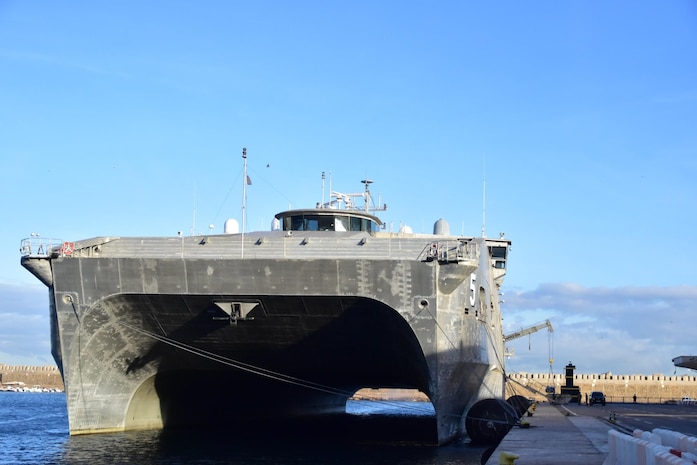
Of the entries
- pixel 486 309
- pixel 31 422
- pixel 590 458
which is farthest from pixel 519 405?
pixel 31 422

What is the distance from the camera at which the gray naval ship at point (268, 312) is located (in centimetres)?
2569

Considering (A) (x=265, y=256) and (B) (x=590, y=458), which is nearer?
(B) (x=590, y=458)

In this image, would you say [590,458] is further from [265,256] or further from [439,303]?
[265,256]

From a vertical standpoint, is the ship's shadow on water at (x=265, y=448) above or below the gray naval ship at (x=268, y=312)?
below

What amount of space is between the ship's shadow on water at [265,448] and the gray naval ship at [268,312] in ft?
4.51

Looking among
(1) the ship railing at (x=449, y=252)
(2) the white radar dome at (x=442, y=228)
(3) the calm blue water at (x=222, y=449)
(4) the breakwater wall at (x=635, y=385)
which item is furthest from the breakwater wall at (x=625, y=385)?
(1) the ship railing at (x=449, y=252)

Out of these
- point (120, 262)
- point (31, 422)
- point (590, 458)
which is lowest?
point (31, 422)

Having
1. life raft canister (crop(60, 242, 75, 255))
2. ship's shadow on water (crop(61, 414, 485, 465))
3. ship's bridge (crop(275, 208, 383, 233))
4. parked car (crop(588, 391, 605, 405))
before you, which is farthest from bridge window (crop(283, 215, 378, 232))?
parked car (crop(588, 391, 605, 405))

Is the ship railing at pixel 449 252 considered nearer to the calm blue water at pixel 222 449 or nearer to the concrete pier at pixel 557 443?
the concrete pier at pixel 557 443

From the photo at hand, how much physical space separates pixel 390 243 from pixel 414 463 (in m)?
7.18

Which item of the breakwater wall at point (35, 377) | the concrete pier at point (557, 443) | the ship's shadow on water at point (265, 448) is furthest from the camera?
the breakwater wall at point (35, 377)

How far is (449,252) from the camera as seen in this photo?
84.3 feet

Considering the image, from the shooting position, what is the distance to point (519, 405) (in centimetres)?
4212

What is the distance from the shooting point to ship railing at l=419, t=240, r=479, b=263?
2553 cm
